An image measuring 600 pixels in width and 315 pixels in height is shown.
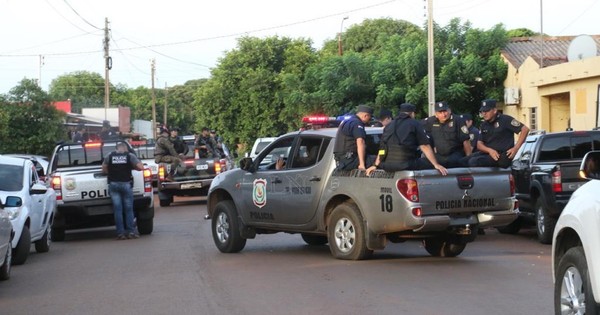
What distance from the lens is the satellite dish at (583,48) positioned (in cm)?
2900

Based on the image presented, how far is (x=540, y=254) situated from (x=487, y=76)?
2102 cm

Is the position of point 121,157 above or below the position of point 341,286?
above

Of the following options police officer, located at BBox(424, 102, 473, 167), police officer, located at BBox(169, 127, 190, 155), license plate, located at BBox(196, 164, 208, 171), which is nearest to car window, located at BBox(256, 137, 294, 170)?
police officer, located at BBox(424, 102, 473, 167)

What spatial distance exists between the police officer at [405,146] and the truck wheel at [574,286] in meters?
4.95

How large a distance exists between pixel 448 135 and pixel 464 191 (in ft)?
6.21

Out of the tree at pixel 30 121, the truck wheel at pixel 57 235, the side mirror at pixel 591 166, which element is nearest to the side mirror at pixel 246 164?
the truck wheel at pixel 57 235

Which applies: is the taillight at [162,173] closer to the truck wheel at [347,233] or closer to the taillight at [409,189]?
the truck wheel at [347,233]

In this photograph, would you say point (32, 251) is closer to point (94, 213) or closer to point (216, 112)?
point (94, 213)

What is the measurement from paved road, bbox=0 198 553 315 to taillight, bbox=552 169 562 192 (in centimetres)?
93

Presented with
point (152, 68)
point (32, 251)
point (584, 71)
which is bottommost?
point (32, 251)

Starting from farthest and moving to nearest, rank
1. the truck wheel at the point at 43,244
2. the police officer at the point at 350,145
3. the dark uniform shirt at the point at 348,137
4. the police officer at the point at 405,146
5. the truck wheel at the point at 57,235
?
1. the truck wheel at the point at 57,235
2. the truck wheel at the point at 43,244
3. the dark uniform shirt at the point at 348,137
4. the police officer at the point at 350,145
5. the police officer at the point at 405,146

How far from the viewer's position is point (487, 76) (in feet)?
109

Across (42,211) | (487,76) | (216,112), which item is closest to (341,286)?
(42,211)

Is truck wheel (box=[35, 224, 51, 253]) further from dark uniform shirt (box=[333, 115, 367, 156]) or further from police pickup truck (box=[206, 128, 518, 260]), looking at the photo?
dark uniform shirt (box=[333, 115, 367, 156])
